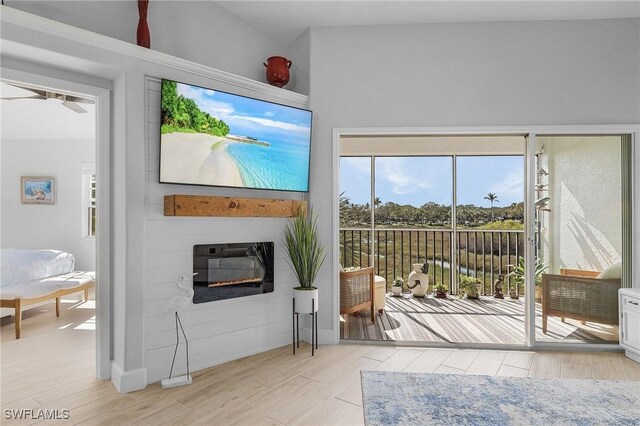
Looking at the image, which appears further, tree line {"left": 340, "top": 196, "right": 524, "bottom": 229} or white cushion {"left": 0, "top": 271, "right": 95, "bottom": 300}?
tree line {"left": 340, "top": 196, "right": 524, "bottom": 229}

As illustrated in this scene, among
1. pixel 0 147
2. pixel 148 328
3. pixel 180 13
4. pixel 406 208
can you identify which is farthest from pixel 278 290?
pixel 0 147

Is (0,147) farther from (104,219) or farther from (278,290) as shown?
(278,290)

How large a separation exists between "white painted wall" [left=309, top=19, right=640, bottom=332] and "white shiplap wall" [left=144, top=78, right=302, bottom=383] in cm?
47

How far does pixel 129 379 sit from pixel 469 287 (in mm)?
4717

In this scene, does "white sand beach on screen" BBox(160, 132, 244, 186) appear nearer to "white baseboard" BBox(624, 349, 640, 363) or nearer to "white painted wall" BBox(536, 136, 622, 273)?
"white painted wall" BBox(536, 136, 622, 273)

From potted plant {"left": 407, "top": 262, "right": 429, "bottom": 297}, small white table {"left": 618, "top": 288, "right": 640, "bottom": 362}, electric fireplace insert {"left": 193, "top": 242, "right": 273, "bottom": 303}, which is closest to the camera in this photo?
electric fireplace insert {"left": 193, "top": 242, "right": 273, "bottom": 303}

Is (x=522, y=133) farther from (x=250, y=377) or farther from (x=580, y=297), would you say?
(x=250, y=377)

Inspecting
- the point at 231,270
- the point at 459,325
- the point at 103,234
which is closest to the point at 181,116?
the point at 103,234

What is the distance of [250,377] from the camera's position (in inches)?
107

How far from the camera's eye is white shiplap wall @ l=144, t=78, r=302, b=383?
Answer: 263 cm

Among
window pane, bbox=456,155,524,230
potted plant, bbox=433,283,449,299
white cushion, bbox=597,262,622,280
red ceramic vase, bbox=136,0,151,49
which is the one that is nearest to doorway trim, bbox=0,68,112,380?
red ceramic vase, bbox=136,0,151,49

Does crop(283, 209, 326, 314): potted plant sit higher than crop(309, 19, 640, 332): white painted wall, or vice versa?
crop(309, 19, 640, 332): white painted wall

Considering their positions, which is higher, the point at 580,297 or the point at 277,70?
the point at 277,70

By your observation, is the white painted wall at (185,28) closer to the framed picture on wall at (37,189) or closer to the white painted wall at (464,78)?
the white painted wall at (464,78)
